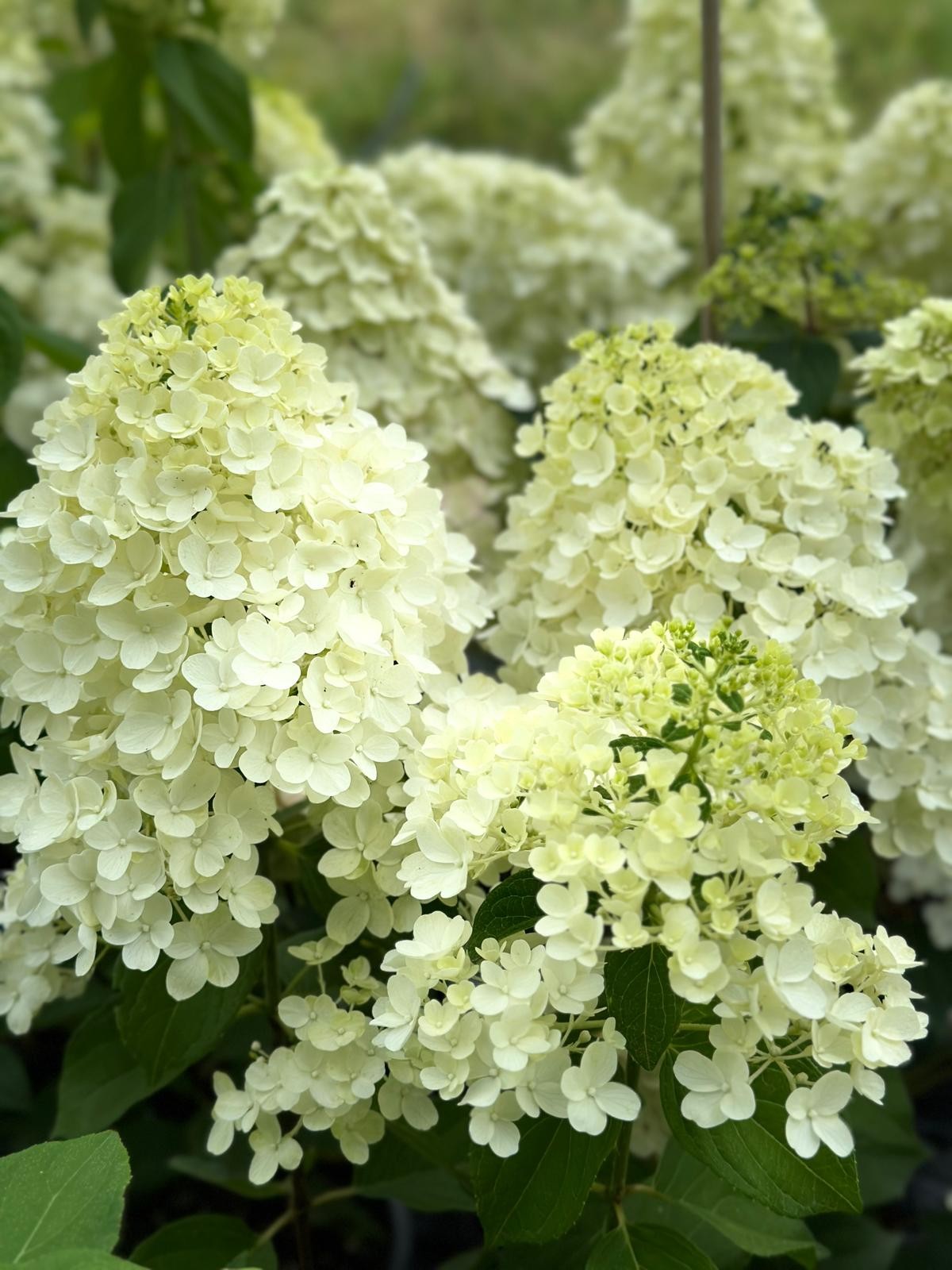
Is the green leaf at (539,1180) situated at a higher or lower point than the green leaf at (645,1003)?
lower

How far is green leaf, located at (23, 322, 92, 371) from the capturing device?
2.91 feet

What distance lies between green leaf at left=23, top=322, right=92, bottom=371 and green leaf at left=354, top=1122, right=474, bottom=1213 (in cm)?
56

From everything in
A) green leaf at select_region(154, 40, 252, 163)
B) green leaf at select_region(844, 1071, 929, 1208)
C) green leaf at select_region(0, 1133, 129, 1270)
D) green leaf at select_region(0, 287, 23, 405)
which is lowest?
green leaf at select_region(844, 1071, 929, 1208)

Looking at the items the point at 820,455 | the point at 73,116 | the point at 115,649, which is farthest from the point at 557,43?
the point at 115,649

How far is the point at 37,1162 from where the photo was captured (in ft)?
1.62

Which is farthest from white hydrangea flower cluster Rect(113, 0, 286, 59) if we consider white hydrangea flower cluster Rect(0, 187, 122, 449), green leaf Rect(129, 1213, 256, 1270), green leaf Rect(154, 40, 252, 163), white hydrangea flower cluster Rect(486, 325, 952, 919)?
green leaf Rect(129, 1213, 256, 1270)

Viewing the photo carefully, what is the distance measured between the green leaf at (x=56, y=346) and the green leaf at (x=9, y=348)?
2cm

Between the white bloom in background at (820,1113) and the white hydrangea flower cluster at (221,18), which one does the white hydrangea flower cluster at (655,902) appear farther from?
the white hydrangea flower cluster at (221,18)

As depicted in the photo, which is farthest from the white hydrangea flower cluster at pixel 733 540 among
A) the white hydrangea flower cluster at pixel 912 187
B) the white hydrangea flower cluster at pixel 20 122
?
the white hydrangea flower cluster at pixel 20 122

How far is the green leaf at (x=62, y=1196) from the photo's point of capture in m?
0.46

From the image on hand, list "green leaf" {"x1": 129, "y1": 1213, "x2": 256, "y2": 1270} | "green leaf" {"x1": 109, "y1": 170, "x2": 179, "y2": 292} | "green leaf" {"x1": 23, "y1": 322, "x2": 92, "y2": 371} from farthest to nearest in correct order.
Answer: "green leaf" {"x1": 109, "y1": 170, "x2": 179, "y2": 292} < "green leaf" {"x1": 23, "y1": 322, "x2": 92, "y2": 371} < "green leaf" {"x1": 129, "y1": 1213, "x2": 256, "y2": 1270}

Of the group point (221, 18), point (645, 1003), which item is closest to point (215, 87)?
point (221, 18)

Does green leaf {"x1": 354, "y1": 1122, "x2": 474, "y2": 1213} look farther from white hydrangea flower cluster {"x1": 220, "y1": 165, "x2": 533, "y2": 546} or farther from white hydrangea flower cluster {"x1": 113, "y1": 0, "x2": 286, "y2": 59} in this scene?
white hydrangea flower cluster {"x1": 113, "y1": 0, "x2": 286, "y2": 59}

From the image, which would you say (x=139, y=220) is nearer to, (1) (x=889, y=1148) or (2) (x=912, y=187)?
(2) (x=912, y=187)
